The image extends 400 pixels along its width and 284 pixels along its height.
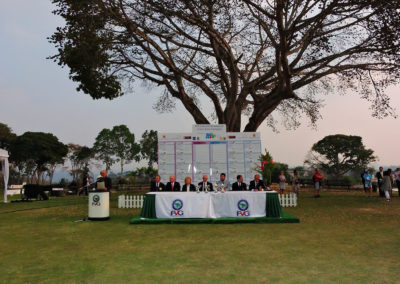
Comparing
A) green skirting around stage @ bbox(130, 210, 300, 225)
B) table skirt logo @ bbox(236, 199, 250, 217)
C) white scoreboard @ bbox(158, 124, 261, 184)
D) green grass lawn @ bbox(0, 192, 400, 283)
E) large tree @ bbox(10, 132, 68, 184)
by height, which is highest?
large tree @ bbox(10, 132, 68, 184)

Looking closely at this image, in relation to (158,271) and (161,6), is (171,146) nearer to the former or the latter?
(161,6)

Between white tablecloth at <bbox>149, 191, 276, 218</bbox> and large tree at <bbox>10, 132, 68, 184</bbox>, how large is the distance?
40062 millimetres

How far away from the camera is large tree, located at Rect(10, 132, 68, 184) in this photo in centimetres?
4234

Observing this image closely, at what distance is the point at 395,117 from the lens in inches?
631

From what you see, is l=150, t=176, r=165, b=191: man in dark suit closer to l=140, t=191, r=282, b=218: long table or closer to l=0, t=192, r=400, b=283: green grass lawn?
l=140, t=191, r=282, b=218: long table

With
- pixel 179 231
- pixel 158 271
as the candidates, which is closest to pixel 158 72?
pixel 179 231

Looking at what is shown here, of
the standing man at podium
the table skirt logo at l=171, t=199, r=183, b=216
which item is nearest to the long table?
the table skirt logo at l=171, t=199, r=183, b=216

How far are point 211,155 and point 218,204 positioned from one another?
238 inches

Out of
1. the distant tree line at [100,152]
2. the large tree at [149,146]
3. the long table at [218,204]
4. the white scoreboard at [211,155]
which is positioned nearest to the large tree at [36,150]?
the distant tree line at [100,152]

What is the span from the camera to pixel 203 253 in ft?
18.3

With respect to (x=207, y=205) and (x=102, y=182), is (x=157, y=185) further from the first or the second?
(x=207, y=205)

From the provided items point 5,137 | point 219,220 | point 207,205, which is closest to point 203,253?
point 219,220

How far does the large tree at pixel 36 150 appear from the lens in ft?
139

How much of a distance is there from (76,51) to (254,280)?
43.4 feet
